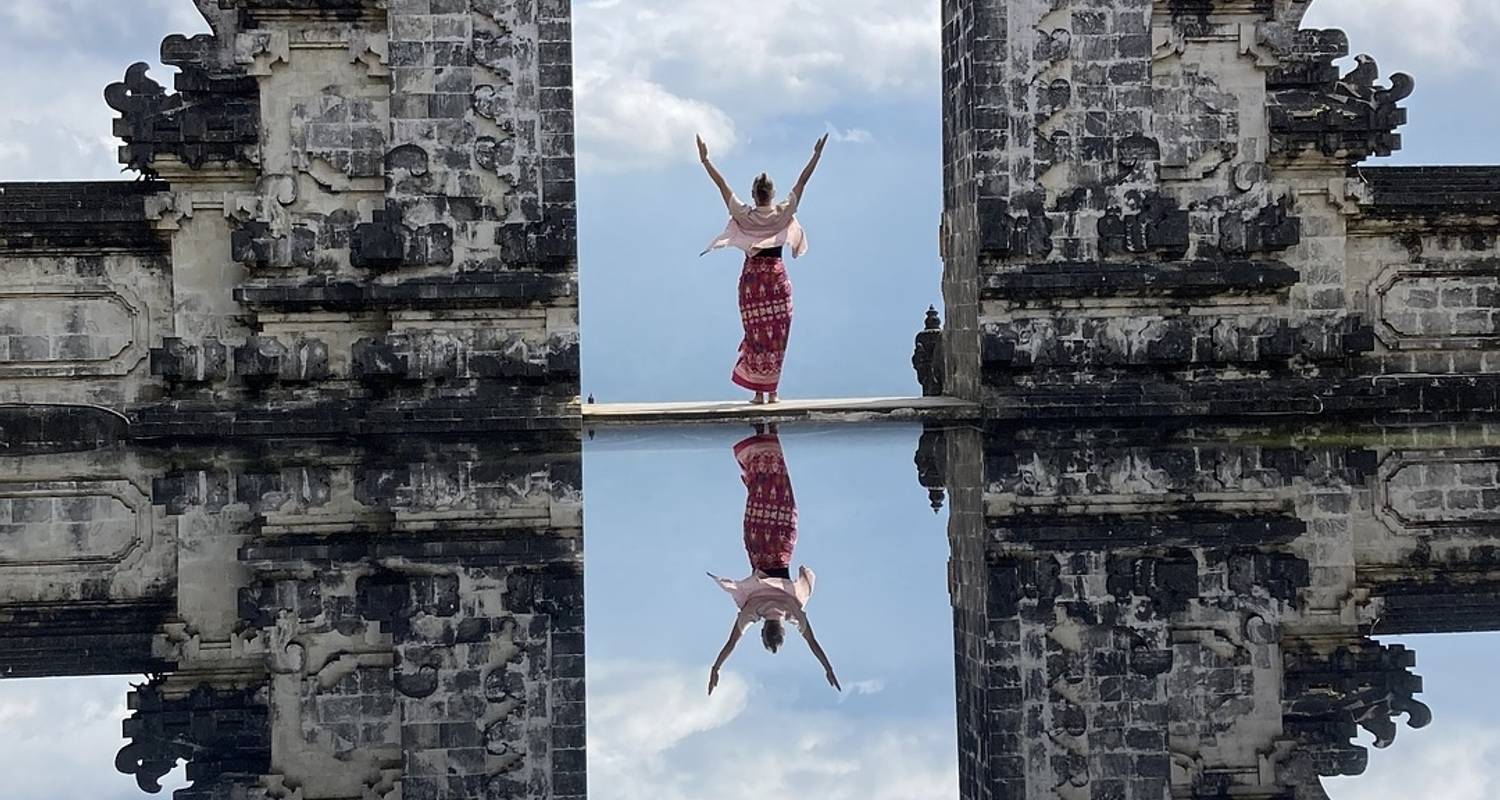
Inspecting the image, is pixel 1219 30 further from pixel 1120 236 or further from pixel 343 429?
pixel 343 429

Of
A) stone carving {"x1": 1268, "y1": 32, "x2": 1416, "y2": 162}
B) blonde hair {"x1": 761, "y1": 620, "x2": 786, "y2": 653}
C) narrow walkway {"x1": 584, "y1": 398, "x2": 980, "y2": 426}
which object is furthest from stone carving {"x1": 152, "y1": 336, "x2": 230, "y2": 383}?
stone carving {"x1": 1268, "y1": 32, "x2": 1416, "y2": 162}

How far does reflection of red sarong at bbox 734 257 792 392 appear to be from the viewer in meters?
15.0

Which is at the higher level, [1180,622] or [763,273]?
[763,273]

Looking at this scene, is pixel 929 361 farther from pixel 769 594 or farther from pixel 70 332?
pixel 769 594

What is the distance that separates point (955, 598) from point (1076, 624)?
84cm

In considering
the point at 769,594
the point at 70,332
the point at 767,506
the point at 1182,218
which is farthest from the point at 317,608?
the point at 1182,218

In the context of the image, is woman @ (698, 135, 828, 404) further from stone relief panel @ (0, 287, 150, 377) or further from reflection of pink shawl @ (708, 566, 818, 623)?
reflection of pink shawl @ (708, 566, 818, 623)

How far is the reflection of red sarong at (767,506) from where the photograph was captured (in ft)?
33.5

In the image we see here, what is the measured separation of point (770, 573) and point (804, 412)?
203 inches

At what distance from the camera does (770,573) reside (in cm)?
970

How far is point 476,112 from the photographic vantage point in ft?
45.6

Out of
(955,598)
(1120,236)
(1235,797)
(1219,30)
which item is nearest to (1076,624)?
(955,598)

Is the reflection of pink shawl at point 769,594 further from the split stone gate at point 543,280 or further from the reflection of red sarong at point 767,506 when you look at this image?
the split stone gate at point 543,280

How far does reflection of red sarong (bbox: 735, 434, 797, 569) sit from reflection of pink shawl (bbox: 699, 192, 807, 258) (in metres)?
1.38
